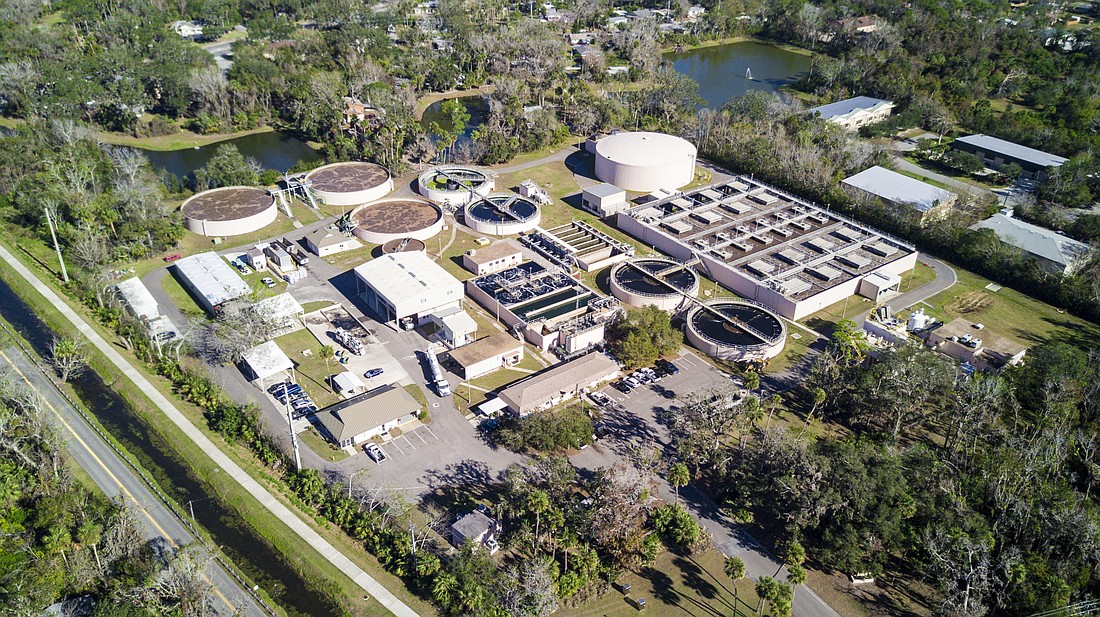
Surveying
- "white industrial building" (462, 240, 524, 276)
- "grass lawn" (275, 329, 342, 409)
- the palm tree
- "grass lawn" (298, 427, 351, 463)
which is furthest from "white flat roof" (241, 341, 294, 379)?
"white industrial building" (462, 240, 524, 276)

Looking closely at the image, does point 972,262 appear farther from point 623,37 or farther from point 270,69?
point 270,69

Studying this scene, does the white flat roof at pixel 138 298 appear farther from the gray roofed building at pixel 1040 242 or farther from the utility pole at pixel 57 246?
the gray roofed building at pixel 1040 242

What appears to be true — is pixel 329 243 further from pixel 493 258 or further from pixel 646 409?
pixel 646 409

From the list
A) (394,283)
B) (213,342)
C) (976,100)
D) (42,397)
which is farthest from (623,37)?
(42,397)

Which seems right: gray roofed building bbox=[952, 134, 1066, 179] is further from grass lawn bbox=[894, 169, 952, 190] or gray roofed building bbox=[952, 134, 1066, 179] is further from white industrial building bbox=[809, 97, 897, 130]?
white industrial building bbox=[809, 97, 897, 130]

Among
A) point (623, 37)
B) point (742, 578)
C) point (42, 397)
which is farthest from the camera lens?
point (623, 37)

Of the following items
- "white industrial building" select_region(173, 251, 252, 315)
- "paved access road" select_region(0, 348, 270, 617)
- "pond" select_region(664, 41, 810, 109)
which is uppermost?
"pond" select_region(664, 41, 810, 109)
